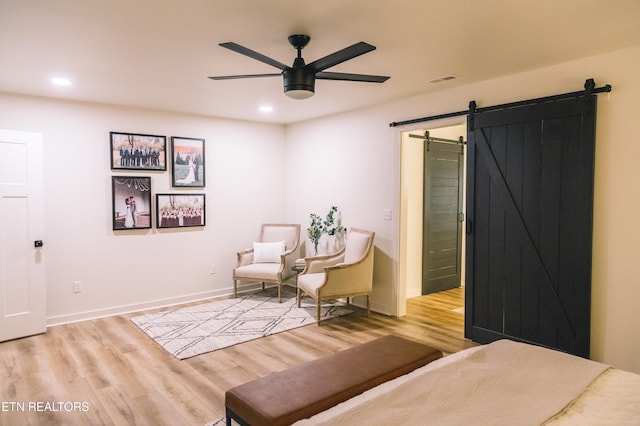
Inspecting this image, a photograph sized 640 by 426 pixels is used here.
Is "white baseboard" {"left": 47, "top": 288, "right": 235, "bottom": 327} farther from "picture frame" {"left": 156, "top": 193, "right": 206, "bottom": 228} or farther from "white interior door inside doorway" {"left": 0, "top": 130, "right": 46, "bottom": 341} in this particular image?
"picture frame" {"left": 156, "top": 193, "right": 206, "bottom": 228}

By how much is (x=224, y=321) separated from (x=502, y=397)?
11.5 ft

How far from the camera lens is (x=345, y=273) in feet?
15.5

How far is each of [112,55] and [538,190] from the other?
3651 millimetres

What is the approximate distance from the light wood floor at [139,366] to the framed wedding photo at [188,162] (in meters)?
1.84

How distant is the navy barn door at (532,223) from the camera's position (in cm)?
331

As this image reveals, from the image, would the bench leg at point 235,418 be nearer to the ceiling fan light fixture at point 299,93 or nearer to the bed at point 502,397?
the bed at point 502,397

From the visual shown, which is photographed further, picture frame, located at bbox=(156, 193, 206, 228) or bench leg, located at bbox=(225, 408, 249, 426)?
picture frame, located at bbox=(156, 193, 206, 228)

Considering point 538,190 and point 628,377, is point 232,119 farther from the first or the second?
point 628,377

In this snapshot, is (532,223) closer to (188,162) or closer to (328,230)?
(328,230)

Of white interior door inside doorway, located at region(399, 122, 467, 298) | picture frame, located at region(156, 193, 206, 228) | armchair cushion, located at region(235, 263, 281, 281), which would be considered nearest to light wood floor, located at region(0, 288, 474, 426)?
white interior door inside doorway, located at region(399, 122, 467, 298)

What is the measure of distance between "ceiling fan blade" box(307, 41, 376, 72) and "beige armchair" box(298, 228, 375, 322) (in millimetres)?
2553

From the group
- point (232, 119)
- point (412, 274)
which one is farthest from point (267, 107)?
point (412, 274)

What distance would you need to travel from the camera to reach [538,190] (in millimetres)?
3568

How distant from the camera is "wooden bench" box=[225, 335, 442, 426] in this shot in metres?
1.95
